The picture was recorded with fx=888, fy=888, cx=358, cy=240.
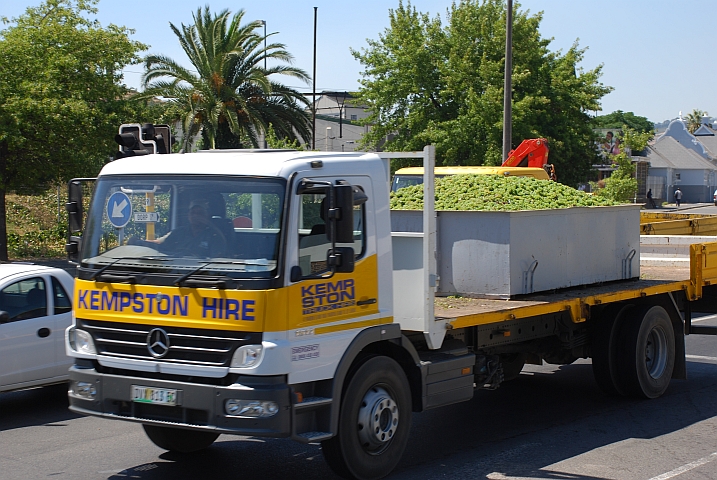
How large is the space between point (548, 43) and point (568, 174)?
570 cm

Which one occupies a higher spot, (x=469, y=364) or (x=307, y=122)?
(x=307, y=122)

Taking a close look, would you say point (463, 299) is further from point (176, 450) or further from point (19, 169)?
point (19, 169)

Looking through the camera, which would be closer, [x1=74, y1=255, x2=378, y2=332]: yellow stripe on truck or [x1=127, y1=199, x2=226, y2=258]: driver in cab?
[x1=74, y1=255, x2=378, y2=332]: yellow stripe on truck

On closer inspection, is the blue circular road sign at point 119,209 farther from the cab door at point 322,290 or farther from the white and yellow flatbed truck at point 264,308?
the cab door at point 322,290

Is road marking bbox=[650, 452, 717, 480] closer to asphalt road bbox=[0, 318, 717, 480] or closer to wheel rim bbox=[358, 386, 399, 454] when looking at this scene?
asphalt road bbox=[0, 318, 717, 480]

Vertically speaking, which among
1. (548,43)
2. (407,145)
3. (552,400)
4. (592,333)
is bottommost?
(552,400)

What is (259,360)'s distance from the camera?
593cm

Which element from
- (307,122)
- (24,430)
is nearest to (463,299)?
(24,430)

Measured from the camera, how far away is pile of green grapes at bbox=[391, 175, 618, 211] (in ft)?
28.5

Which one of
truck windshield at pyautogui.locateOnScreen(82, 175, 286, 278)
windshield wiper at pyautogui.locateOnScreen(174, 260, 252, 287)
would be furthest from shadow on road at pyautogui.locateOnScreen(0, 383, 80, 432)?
windshield wiper at pyautogui.locateOnScreen(174, 260, 252, 287)

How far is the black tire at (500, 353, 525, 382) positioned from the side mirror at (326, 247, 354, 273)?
3289 millimetres

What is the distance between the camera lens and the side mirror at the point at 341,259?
6.29 meters

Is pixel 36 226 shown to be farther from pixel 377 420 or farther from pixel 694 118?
pixel 694 118

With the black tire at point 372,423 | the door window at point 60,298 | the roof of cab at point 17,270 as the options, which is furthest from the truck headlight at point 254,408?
the roof of cab at point 17,270
